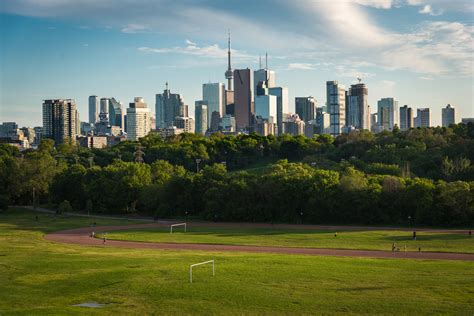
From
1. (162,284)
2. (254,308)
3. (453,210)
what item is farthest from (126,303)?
(453,210)

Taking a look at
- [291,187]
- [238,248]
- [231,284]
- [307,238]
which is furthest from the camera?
[291,187]

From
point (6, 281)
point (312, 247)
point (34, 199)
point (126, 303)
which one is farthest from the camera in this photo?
point (34, 199)

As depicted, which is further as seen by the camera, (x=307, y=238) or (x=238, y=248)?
(x=307, y=238)

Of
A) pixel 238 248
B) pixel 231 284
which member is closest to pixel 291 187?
pixel 238 248

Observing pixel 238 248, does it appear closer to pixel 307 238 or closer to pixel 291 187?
pixel 307 238

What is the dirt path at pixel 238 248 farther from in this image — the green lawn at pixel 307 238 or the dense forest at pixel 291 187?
the dense forest at pixel 291 187

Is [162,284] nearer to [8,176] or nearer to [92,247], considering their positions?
[92,247]
